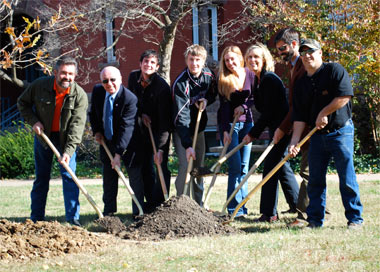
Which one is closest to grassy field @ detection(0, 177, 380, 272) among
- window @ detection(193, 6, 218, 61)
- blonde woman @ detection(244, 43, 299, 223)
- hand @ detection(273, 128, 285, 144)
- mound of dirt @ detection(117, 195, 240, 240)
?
mound of dirt @ detection(117, 195, 240, 240)

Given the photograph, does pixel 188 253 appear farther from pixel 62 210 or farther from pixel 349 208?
pixel 62 210

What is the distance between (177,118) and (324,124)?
1784 mm

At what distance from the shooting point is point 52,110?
6.63 m

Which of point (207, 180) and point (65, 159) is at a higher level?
point (65, 159)

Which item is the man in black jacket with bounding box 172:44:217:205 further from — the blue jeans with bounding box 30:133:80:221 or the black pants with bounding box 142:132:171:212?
the blue jeans with bounding box 30:133:80:221

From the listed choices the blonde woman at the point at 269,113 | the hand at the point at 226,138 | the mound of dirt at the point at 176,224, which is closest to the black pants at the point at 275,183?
the blonde woman at the point at 269,113

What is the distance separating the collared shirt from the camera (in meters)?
5.55

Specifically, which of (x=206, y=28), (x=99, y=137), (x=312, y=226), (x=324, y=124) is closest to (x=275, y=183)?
(x=312, y=226)

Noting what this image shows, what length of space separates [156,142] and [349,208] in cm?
251

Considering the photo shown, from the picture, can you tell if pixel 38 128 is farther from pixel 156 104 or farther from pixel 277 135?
pixel 277 135

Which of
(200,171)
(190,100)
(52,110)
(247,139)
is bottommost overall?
(200,171)

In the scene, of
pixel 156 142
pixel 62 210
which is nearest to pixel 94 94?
pixel 156 142

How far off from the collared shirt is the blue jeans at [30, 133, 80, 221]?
9.25 feet

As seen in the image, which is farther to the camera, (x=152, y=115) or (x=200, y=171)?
(x=152, y=115)
